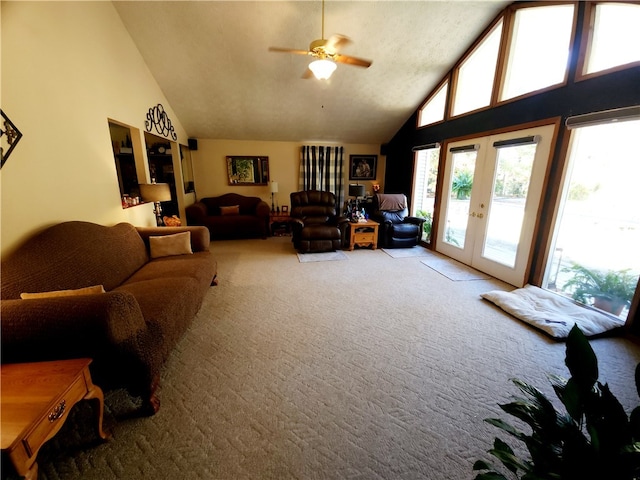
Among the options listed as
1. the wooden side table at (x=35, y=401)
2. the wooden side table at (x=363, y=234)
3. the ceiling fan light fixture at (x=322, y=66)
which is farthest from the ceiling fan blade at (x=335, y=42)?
the wooden side table at (x=35, y=401)

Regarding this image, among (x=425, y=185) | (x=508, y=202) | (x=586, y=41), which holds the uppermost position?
(x=586, y=41)

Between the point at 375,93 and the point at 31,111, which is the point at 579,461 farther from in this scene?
the point at 375,93

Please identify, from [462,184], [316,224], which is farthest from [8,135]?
[462,184]

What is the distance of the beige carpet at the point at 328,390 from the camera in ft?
4.36

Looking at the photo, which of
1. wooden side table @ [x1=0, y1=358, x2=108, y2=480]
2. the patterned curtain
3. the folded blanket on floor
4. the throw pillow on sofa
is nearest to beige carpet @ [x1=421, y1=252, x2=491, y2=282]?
the folded blanket on floor

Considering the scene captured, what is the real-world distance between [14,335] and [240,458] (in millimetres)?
1245

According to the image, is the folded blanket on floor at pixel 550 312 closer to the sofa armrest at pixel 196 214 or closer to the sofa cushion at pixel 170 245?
the sofa cushion at pixel 170 245

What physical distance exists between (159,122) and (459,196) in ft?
16.5

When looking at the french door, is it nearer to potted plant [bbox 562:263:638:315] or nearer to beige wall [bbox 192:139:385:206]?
potted plant [bbox 562:263:638:315]

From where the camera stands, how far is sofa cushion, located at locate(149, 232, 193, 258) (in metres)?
2.99

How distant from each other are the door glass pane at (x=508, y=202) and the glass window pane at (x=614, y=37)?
2.83ft

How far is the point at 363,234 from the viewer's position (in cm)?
494

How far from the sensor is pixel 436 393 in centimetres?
174

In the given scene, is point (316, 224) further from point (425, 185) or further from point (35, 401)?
point (35, 401)
